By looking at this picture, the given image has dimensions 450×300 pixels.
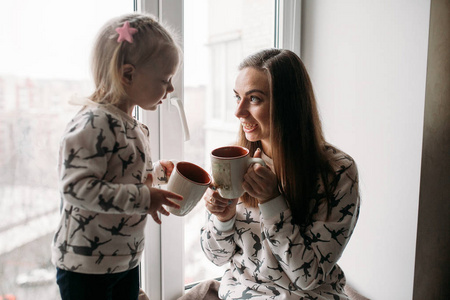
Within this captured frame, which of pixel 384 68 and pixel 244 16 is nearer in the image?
pixel 384 68

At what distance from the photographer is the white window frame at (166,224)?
1.33m

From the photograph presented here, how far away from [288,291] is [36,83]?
98 centimetres

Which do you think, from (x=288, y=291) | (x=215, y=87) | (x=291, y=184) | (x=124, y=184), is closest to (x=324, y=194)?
(x=291, y=184)

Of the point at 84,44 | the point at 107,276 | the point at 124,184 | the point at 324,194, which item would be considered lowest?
the point at 107,276

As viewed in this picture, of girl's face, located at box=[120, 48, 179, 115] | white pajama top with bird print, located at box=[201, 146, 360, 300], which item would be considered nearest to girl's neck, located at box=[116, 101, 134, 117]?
girl's face, located at box=[120, 48, 179, 115]

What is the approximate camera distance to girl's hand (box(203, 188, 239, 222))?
111cm

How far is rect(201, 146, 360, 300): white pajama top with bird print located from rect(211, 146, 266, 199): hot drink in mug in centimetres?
A: 13

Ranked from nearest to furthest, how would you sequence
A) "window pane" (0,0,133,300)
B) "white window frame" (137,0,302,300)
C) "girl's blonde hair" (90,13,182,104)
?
"girl's blonde hair" (90,13,182,104), "window pane" (0,0,133,300), "white window frame" (137,0,302,300)

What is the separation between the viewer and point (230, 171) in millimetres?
945

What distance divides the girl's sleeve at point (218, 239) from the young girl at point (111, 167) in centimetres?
33

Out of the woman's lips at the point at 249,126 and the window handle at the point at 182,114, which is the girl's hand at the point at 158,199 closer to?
the woman's lips at the point at 249,126

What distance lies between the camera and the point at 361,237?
1601 mm

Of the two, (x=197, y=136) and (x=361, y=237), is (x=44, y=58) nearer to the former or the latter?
(x=197, y=136)

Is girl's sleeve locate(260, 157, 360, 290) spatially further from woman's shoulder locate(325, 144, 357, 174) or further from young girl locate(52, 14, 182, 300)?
young girl locate(52, 14, 182, 300)
